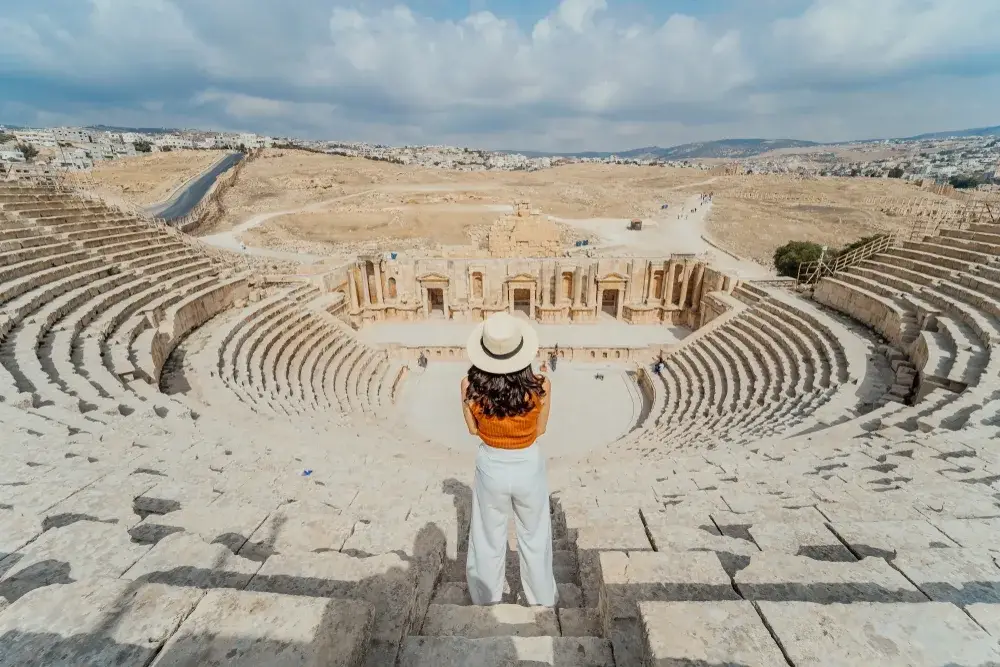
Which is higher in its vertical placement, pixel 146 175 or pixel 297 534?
pixel 146 175

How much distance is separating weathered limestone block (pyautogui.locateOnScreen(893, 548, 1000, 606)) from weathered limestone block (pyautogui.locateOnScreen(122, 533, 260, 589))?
4408 mm

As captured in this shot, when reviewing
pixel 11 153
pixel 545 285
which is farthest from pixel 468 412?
pixel 11 153

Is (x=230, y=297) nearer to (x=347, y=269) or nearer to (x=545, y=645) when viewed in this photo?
(x=347, y=269)

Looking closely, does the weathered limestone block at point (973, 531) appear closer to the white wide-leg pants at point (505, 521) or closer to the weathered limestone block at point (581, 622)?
the weathered limestone block at point (581, 622)

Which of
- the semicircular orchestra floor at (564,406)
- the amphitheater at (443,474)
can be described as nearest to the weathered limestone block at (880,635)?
the amphitheater at (443,474)

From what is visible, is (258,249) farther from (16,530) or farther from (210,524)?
(210,524)

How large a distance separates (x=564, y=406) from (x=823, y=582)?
12.7 meters

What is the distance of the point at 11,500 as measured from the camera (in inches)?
160

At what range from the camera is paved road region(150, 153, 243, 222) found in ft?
148

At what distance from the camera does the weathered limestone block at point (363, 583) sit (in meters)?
2.78

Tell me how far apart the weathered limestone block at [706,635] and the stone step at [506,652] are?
1.63 ft

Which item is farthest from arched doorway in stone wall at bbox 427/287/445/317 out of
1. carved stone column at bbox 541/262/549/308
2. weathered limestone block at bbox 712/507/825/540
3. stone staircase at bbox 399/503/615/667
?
weathered limestone block at bbox 712/507/825/540

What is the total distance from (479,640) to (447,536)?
1.95m

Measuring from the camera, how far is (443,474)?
7.88 m
